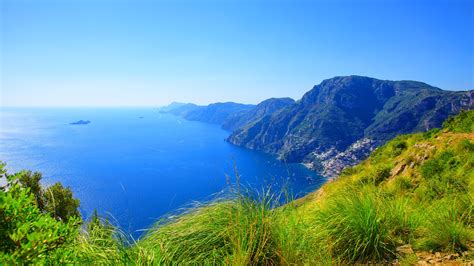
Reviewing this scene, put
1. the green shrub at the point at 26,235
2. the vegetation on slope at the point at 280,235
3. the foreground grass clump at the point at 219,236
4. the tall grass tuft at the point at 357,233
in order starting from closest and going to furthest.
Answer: the green shrub at the point at 26,235 < the vegetation on slope at the point at 280,235 < the foreground grass clump at the point at 219,236 < the tall grass tuft at the point at 357,233

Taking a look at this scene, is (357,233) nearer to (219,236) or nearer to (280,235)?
(280,235)

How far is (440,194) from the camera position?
7.33m

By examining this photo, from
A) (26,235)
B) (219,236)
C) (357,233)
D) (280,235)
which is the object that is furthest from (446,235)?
(26,235)

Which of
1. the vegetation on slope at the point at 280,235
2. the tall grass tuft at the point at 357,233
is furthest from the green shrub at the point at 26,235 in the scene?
the tall grass tuft at the point at 357,233

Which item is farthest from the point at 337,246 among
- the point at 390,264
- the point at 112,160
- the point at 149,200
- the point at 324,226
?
the point at 112,160

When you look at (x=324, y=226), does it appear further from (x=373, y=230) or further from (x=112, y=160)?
(x=112, y=160)

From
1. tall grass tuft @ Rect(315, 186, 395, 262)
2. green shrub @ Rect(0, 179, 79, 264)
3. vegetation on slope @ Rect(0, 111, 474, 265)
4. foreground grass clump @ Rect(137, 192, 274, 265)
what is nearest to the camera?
green shrub @ Rect(0, 179, 79, 264)

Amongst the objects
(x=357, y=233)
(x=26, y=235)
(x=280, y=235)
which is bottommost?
(x=357, y=233)

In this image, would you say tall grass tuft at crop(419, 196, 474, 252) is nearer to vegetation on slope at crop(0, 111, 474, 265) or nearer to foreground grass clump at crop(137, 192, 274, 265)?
vegetation on slope at crop(0, 111, 474, 265)

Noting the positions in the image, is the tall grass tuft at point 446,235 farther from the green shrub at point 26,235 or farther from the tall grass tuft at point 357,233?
the green shrub at point 26,235

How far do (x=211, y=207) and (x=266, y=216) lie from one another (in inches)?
33.3

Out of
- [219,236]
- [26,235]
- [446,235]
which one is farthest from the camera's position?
[446,235]

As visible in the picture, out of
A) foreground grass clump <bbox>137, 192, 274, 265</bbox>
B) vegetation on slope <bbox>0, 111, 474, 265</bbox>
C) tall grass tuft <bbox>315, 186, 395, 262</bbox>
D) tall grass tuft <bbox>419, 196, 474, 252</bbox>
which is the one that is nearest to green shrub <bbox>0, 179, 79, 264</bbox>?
vegetation on slope <bbox>0, 111, 474, 265</bbox>

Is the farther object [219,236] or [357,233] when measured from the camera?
[357,233]
